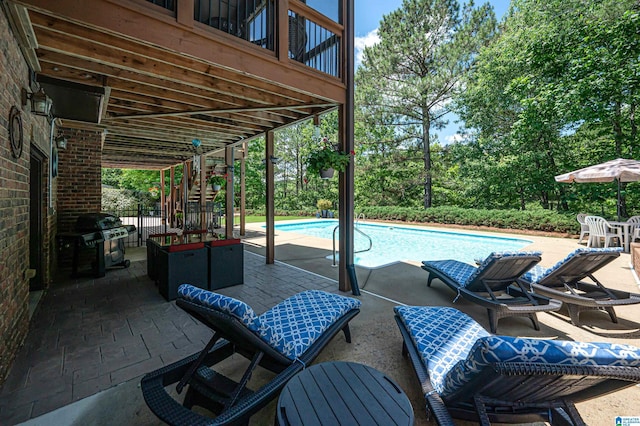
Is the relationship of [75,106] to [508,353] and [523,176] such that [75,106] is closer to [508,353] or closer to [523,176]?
[508,353]

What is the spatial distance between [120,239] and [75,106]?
107 inches

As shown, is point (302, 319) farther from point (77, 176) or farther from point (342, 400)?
point (77, 176)

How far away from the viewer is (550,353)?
1.16m

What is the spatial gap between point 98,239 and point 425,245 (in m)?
9.32

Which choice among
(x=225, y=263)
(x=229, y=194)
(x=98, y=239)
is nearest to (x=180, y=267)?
(x=225, y=263)

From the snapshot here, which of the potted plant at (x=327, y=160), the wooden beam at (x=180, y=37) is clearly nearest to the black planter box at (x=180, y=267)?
the potted plant at (x=327, y=160)

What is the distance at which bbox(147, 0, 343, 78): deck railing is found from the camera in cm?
372

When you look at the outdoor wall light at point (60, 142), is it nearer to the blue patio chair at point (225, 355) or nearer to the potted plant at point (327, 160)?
the potted plant at point (327, 160)

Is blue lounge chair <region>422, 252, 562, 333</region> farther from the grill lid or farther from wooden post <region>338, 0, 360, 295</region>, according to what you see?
the grill lid

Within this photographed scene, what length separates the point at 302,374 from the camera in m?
1.59

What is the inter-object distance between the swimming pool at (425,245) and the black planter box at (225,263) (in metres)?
2.83

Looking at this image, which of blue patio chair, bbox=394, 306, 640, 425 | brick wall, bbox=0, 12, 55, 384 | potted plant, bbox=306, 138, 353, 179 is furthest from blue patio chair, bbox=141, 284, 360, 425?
potted plant, bbox=306, 138, 353, 179

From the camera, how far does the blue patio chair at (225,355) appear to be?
1519 mm

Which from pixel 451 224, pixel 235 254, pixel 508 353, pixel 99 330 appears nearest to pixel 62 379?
pixel 99 330
